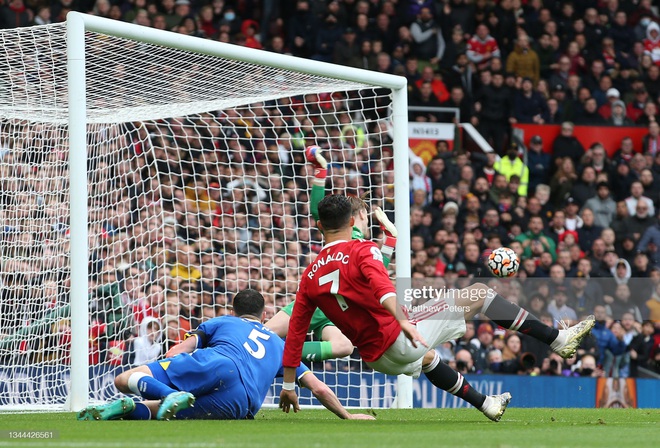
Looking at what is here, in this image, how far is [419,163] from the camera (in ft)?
52.3

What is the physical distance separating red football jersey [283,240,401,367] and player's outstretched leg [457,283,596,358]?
26.6 inches

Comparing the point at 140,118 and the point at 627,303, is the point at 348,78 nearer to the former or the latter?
the point at 140,118

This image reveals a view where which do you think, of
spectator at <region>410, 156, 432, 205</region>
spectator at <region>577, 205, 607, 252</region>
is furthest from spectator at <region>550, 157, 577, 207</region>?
spectator at <region>410, 156, 432, 205</region>

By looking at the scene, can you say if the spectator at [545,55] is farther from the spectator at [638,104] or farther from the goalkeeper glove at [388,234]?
the goalkeeper glove at [388,234]

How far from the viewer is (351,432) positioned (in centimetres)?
621

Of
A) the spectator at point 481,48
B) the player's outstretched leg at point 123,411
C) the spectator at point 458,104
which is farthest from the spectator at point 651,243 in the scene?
the player's outstretched leg at point 123,411

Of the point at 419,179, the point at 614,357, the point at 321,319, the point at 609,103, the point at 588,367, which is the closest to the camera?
the point at 321,319

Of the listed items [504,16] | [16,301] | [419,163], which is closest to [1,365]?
[16,301]

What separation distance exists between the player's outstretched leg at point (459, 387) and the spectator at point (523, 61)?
466 inches

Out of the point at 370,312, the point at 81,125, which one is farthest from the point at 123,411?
the point at 81,125

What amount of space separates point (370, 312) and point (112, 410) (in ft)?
5.56

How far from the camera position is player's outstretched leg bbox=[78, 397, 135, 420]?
22.7ft

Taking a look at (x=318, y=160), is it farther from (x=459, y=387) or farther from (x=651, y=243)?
(x=651, y=243)

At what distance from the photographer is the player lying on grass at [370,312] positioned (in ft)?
22.5
